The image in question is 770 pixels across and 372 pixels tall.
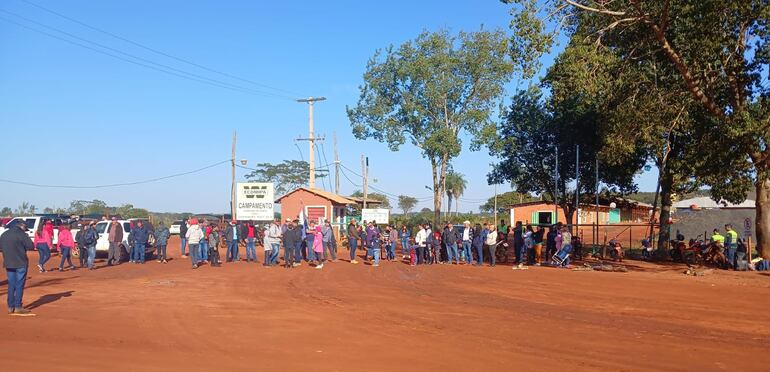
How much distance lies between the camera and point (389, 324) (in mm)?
11234

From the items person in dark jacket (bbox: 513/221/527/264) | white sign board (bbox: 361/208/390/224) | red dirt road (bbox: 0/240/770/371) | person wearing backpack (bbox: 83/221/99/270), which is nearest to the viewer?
red dirt road (bbox: 0/240/770/371)

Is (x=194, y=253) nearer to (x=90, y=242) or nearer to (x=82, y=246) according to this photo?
(x=90, y=242)

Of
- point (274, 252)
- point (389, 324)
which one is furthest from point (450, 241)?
point (389, 324)

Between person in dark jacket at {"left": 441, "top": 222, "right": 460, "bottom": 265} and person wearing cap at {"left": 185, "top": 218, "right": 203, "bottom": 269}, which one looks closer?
person wearing cap at {"left": 185, "top": 218, "right": 203, "bottom": 269}

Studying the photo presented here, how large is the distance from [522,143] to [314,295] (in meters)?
26.0

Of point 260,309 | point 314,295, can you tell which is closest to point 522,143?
point 314,295

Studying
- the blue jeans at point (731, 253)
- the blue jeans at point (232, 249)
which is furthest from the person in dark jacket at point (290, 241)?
the blue jeans at point (731, 253)

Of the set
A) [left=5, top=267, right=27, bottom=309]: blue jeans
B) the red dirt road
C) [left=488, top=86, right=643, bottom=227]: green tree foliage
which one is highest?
[left=488, top=86, right=643, bottom=227]: green tree foliage

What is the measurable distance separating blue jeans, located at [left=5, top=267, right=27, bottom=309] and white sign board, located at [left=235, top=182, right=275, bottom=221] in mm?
24040

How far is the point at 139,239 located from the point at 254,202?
1180 centimetres

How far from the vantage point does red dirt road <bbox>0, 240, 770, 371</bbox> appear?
27.4 ft

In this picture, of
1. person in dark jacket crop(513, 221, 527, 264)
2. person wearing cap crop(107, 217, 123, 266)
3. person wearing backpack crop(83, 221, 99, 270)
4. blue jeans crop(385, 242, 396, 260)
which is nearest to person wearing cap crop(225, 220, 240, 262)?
person wearing cap crop(107, 217, 123, 266)

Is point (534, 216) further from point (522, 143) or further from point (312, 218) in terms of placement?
point (312, 218)

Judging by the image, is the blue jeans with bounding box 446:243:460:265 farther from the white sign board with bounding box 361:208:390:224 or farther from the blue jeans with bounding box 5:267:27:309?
the blue jeans with bounding box 5:267:27:309
